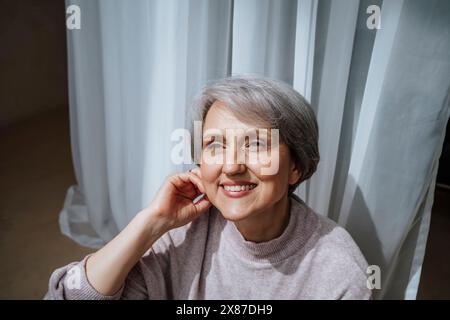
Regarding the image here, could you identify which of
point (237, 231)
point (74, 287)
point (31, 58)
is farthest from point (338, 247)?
point (31, 58)

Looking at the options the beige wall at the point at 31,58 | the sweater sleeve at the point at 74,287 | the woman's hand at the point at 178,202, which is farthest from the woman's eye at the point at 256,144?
the beige wall at the point at 31,58

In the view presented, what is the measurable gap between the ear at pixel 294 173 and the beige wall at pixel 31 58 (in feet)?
6.76

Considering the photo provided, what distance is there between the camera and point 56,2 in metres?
2.53

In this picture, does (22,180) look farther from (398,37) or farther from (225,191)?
(398,37)

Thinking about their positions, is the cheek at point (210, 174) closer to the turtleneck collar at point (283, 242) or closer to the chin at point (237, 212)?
the chin at point (237, 212)

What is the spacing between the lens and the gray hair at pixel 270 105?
832 mm

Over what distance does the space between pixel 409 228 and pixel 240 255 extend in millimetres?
512

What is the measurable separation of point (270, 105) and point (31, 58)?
7.17 ft

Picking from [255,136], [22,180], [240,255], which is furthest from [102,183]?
[255,136]

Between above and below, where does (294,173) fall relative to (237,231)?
above

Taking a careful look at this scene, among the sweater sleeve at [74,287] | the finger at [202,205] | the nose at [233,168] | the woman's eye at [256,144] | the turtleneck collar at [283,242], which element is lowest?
the sweater sleeve at [74,287]

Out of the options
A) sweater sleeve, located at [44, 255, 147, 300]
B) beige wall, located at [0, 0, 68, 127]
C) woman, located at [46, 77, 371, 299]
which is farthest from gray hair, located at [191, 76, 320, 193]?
beige wall, located at [0, 0, 68, 127]

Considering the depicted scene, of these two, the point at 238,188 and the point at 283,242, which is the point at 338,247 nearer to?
the point at 283,242

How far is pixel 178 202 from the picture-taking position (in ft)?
3.35
